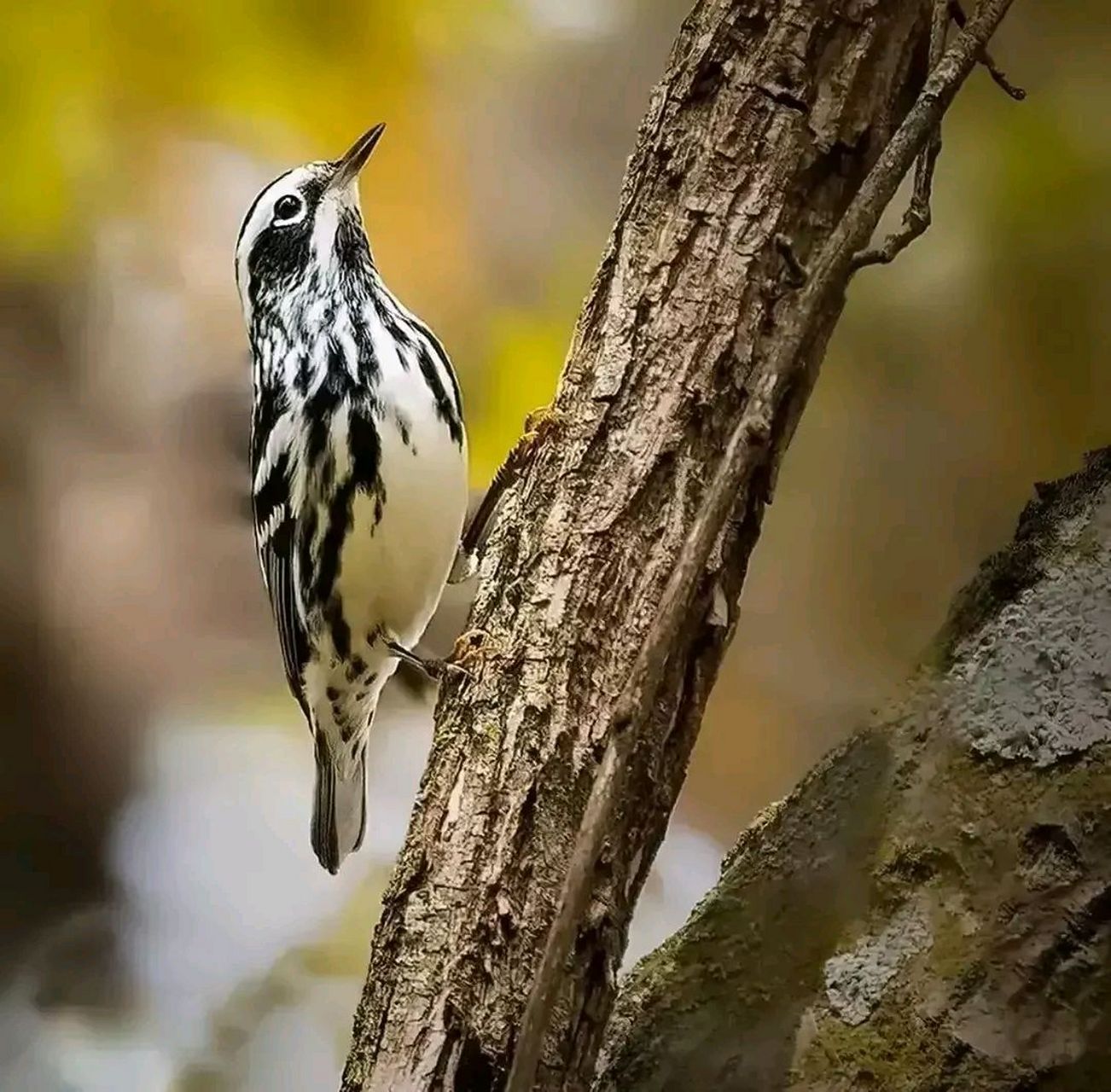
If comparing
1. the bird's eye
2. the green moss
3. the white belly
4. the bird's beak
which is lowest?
the green moss

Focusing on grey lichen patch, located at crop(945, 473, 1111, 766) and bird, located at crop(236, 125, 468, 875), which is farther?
bird, located at crop(236, 125, 468, 875)

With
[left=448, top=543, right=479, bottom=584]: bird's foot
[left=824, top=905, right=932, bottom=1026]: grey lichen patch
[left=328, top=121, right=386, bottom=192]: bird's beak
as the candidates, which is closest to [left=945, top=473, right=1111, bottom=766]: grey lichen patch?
[left=824, top=905, right=932, bottom=1026]: grey lichen patch

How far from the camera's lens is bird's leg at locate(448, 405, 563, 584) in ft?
4.26

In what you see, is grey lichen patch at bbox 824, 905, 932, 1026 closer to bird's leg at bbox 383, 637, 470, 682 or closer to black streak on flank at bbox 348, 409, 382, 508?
bird's leg at bbox 383, 637, 470, 682

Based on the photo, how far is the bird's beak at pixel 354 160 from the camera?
154 centimetres

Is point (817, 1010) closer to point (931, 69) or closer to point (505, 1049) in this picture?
point (505, 1049)

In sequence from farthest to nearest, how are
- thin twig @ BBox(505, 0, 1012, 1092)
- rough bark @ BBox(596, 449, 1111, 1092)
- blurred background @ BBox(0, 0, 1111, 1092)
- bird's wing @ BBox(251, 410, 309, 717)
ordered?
bird's wing @ BBox(251, 410, 309, 717), blurred background @ BBox(0, 0, 1111, 1092), rough bark @ BBox(596, 449, 1111, 1092), thin twig @ BBox(505, 0, 1012, 1092)

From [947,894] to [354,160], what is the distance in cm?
112

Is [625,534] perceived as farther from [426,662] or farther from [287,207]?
[287,207]

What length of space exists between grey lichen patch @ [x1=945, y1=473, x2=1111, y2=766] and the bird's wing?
80 centimetres

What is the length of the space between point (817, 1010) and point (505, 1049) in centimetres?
32

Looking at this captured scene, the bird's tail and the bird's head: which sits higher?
the bird's head

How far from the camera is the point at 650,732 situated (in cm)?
117

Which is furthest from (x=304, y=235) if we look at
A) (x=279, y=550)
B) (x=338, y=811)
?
(x=338, y=811)
